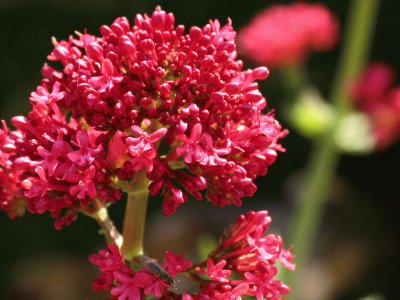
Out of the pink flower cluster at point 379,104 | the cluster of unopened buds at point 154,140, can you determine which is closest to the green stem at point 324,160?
the pink flower cluster at point 379,104

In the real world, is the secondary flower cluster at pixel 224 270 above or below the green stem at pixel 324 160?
above

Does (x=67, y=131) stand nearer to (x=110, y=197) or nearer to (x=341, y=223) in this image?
(x=110, y=197)

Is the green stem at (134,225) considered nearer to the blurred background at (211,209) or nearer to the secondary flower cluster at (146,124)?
the secondary flower cluster at (146,124)

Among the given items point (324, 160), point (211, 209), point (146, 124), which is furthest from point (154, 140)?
point (211, 209)

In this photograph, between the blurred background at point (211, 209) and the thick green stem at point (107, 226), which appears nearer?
the thick green stem at point (107, 226)

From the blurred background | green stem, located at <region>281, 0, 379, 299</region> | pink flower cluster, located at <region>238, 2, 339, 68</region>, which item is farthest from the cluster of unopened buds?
the blurred background

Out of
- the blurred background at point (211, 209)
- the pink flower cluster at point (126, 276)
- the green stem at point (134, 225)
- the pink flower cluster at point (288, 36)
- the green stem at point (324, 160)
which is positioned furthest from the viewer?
the blurred background at point (211, 209)

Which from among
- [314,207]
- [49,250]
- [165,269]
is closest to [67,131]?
[165,269]
